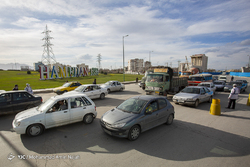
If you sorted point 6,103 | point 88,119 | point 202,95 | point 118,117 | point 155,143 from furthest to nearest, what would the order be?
point 202,95, point 6,103, point 88,119, point 118,117, point 155,143

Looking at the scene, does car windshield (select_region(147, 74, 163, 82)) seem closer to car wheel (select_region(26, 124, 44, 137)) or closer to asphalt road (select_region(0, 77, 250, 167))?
asphalt road (select_region(0, 77, 250, 167))

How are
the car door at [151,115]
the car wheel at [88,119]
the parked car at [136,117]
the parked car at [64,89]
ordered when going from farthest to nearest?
the parked car at [64,89]
the car wheel at [88,119]
the car door at [151,115]
the parked car at [136,117]

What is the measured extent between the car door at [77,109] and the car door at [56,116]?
209 mm

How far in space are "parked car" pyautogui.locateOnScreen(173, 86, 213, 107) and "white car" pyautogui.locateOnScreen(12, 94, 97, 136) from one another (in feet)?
21.0

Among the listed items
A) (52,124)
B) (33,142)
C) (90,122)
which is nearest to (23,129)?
(33,142)

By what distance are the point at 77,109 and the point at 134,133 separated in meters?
2.83

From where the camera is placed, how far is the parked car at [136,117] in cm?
473

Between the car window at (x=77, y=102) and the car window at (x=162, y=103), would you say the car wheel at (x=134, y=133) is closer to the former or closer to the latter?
the car window at (x=162, y=103)

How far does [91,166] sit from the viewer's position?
12.0 ft

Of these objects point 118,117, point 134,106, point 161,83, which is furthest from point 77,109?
point 161,83

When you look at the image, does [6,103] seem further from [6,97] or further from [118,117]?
[118,117]

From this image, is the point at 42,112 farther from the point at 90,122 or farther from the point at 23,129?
the point at 90,122

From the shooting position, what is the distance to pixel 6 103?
7121 mm

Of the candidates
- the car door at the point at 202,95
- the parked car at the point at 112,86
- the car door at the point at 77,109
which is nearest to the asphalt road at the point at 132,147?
the car door at the point at 77,109
